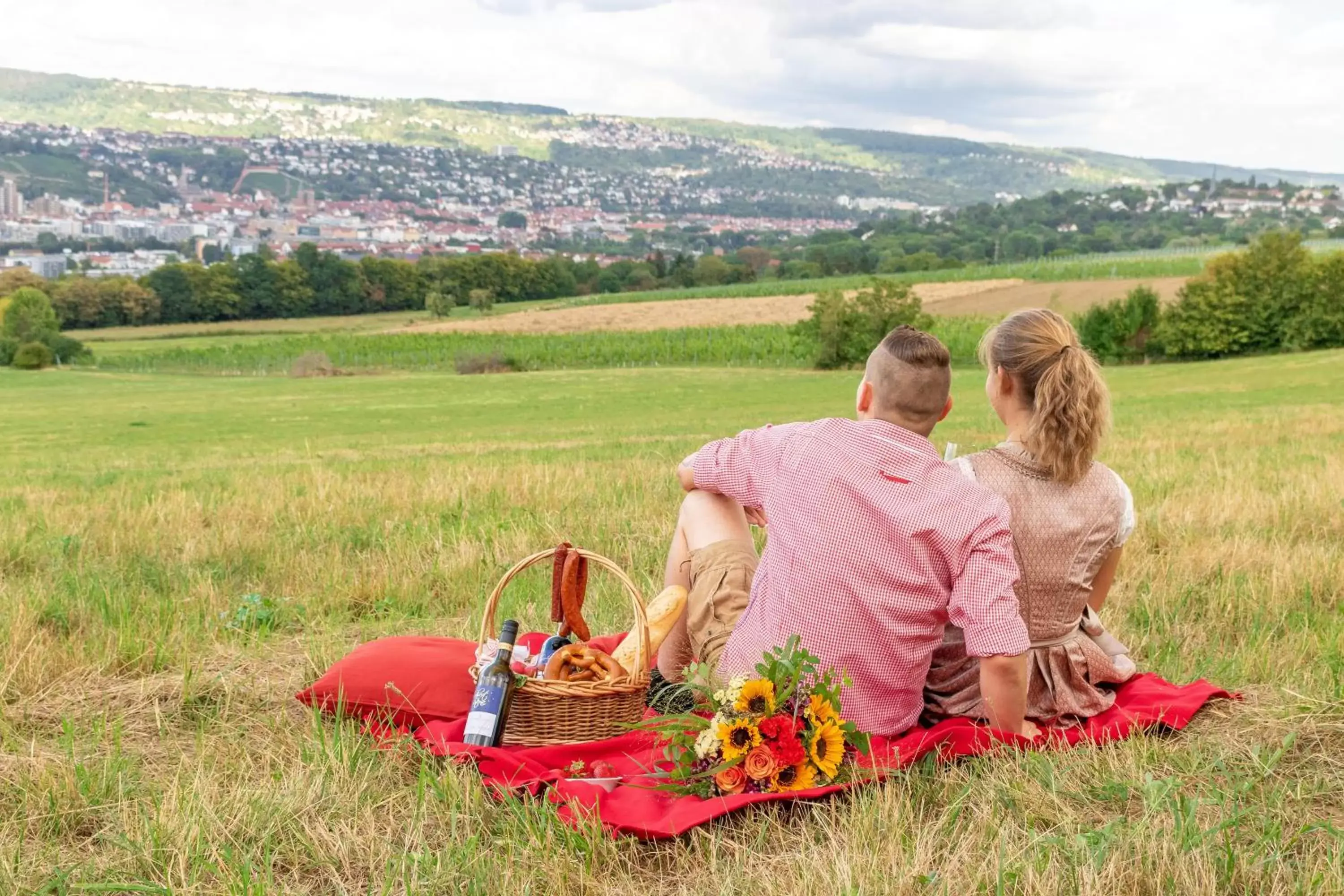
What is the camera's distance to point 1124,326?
189ft

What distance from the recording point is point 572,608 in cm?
→ 430

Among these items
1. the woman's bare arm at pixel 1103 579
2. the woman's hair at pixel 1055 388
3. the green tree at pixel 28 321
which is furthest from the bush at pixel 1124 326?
the green tree at pixel 28 321

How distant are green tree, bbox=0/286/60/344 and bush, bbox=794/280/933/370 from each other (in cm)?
5013

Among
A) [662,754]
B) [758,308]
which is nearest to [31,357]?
[758,308]

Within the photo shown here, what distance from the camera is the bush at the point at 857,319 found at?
2329 inches

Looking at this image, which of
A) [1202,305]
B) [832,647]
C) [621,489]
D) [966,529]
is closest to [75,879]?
[832,647]

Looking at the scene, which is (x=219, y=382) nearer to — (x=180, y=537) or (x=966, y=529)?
(x=180, y=537)

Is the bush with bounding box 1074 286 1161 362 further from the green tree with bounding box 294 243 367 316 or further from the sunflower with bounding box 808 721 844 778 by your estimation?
the green tree with bounding box 294 243 367 316

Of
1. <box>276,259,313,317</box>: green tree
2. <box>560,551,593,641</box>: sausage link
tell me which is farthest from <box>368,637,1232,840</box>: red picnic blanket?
<box>276,259,313,317</box>: green tree

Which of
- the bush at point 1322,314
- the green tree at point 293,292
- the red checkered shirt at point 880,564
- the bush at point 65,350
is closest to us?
the red checkered shirt at point 880,564

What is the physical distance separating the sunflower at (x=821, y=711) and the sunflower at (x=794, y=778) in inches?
5.1

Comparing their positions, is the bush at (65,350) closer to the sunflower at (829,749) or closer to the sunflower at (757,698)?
the sunflower at (757,698)

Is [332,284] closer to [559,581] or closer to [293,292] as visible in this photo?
[293,292]

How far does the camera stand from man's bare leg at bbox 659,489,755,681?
4.50 meters
